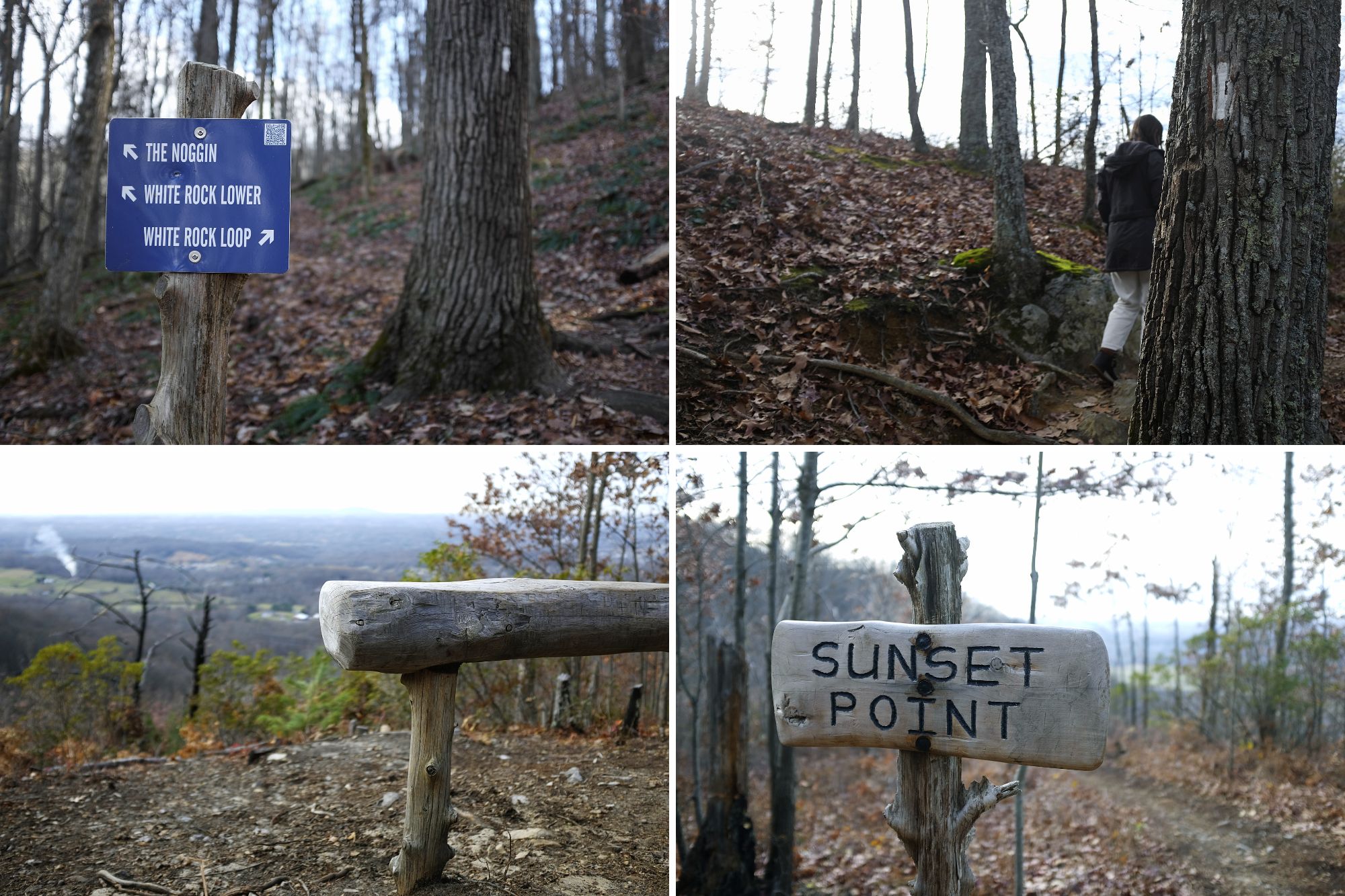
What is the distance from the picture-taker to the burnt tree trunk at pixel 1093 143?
11.7 feet

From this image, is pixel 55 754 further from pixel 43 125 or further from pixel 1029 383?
pixel 43 125

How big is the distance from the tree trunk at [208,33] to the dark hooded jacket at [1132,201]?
11.7 meters

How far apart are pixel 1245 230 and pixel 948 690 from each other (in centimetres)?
246

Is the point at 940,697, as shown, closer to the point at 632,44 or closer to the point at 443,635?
the point at 443,635

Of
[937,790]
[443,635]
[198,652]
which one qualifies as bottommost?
[198,652]

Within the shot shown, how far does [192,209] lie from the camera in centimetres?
272

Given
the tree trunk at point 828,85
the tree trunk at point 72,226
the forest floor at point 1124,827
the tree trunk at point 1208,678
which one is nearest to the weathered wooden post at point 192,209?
the tree trunk at point 828,85

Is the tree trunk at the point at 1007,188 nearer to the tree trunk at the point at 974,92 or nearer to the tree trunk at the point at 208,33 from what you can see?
the tree trunk at the point at 974,92

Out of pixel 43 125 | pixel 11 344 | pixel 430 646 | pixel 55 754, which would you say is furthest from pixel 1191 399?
pixel 43 125

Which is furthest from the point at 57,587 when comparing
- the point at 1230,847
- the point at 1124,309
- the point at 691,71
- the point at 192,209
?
the point at 1230,847

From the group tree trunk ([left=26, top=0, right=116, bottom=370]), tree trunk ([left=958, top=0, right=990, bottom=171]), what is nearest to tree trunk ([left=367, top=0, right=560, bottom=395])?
tree trunk ([left=958, top=0, right=990, bottom=171])

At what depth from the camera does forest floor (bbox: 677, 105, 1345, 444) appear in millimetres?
3535

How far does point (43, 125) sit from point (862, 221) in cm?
1135

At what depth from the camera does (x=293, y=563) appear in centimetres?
527
